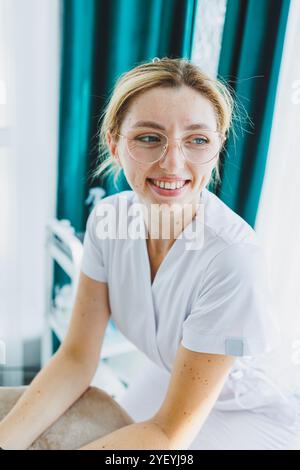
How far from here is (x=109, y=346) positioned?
4.53 feet

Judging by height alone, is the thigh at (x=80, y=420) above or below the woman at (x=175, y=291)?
below

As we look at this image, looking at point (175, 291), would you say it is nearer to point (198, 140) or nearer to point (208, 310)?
point (208, 310)

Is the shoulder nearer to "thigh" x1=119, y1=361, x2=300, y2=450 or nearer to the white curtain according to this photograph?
"thigh" x1=119, y1=361, x2=300, y2=450

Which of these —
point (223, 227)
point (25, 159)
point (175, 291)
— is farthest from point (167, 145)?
point (25, 159)

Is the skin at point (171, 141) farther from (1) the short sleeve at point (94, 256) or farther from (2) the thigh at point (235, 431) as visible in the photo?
(2) the thigh at point (235, 431)

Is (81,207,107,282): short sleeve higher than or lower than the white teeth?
lower

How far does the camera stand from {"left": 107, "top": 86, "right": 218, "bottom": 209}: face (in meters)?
0.74

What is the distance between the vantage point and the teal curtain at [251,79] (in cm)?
78

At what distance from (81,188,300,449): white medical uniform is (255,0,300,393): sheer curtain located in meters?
0.09

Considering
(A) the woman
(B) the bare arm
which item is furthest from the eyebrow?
(B) the bare arm

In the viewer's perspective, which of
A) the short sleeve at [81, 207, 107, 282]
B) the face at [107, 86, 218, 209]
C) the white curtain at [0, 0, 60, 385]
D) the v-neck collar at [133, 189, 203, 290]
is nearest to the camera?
the face at [107, 86, 218, 209]

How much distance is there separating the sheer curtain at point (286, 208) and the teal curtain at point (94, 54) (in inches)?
8.8

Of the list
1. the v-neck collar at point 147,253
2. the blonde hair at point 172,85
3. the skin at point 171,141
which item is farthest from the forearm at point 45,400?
the blonde hair at point 172,85
